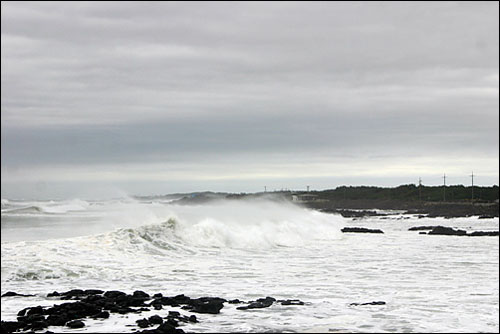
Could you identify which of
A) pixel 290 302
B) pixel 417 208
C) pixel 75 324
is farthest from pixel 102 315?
pixel 417 208

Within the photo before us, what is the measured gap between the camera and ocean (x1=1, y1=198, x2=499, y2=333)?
12.8m

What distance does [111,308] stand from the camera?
13.4m

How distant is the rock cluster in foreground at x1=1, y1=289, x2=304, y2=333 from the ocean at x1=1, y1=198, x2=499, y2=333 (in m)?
0.27

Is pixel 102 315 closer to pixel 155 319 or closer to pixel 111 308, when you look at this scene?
pixel 111 308

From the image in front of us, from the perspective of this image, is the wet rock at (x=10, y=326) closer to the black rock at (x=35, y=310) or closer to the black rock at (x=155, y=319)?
the black rock at (x=35, y=310)

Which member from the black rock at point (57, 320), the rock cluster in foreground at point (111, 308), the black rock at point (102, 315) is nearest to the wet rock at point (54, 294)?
the rock cluster in foreground at point (111, 308)

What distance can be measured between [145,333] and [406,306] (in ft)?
Answer: 19.9

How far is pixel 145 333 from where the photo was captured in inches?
434

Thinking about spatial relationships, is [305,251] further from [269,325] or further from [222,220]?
[269,325]

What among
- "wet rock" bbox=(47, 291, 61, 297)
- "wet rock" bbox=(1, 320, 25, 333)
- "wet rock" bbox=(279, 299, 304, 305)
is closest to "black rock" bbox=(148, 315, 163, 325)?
"wet rock" bbox=(1, 320, 25, 333)

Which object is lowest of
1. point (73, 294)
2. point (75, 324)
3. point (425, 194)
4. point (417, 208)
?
point (75, 324)

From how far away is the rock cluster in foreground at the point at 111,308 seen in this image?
11.8m

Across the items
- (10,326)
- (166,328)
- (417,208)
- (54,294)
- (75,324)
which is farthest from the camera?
(417,208)

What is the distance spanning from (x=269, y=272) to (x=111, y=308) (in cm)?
801
